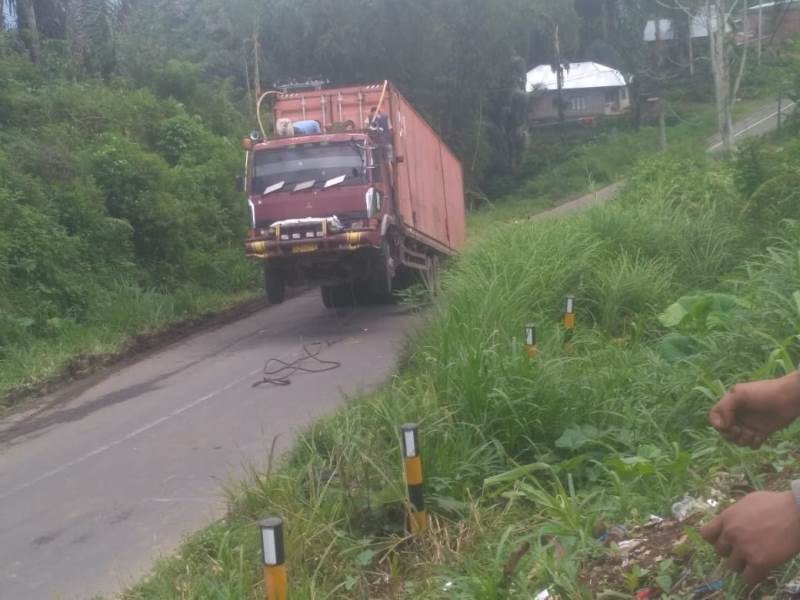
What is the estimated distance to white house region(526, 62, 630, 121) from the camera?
183 ft

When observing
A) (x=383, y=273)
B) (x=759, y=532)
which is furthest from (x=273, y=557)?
(x=383, y=273)

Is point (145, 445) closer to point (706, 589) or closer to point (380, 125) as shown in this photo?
point (706, 589)

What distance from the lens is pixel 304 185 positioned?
1534 centimetres

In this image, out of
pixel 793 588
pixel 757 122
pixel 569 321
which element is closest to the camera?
pixel 793 588

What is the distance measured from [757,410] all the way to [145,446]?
7122 mm

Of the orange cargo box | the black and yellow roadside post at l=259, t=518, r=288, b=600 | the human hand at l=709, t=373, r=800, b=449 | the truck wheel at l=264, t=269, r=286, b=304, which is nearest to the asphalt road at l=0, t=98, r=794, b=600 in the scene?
the truck wheel at l=264, t=269, r=286, b=304

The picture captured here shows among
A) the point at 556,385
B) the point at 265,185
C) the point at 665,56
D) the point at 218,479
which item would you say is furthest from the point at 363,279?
the point at 665,56

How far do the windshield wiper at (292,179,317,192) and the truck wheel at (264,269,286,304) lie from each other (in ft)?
4.42

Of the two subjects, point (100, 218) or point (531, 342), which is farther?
point (100, 218)

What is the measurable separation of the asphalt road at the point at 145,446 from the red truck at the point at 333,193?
947 mm

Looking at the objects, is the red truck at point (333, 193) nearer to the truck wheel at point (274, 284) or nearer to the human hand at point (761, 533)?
the truck wheel at point (274, 284)

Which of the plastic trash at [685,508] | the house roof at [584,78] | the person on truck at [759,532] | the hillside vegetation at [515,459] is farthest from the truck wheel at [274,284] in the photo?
the house roof at [584,78]

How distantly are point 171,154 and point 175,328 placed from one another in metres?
7.95

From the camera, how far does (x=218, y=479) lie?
25.8 ft
